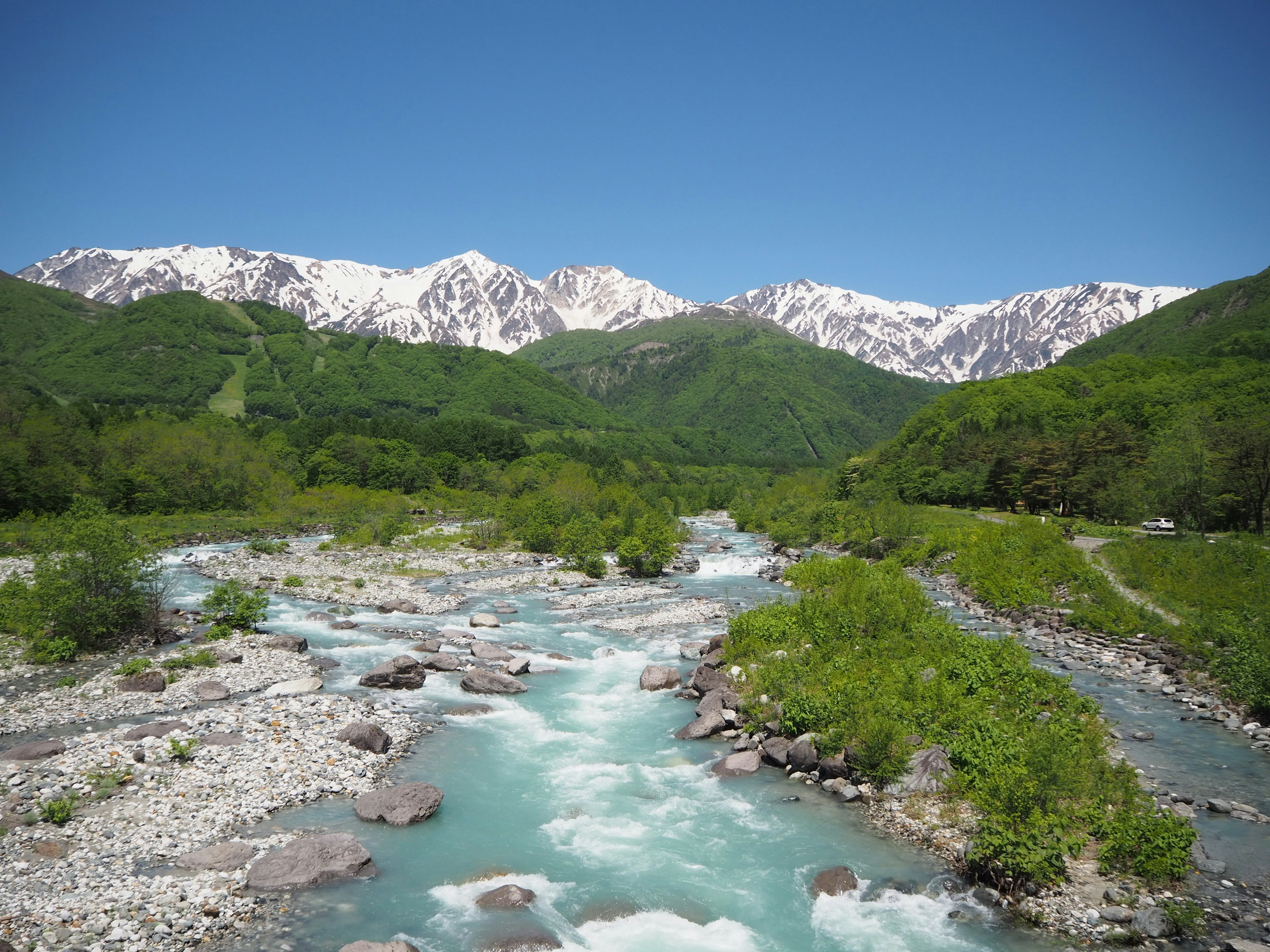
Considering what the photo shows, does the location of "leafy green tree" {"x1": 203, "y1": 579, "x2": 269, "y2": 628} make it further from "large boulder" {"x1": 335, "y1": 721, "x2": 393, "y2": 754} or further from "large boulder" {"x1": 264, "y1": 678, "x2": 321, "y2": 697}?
"large boulder" {"x1": 335, "y1": 721, "x2": 393, "y2": 754}

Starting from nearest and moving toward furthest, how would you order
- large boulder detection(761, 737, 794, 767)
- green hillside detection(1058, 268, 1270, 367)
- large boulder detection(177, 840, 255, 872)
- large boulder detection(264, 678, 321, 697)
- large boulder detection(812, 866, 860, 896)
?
large boulder detection(177, 840, 255, 872), large boulder detection(812, 866, 860, 896), large boulder detection(761, 737, 794, 767), large boulder detection(264, 678, 321, 697), green hillside detection(1058, 268, 1270, 367)

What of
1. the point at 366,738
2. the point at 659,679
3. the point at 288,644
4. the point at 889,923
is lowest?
the point at 889,923

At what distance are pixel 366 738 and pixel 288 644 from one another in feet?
40.8

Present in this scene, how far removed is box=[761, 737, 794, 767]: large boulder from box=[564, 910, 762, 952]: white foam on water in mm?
6724

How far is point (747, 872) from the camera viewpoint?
46.7 feet

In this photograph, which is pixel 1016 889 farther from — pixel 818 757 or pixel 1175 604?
pixel 1175 604

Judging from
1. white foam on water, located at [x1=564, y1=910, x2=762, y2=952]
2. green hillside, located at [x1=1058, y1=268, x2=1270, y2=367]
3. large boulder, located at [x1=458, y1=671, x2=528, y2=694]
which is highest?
green hillside, located at [x1=1058, y1=268, x2=1270, y2=367]

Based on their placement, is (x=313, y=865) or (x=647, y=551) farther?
(x=647, y=551)

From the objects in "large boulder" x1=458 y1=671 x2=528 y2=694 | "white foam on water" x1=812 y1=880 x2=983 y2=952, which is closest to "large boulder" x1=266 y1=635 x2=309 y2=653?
"large boulder" x1=458 y1=671 x2=528 y2=694

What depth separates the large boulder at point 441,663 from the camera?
27750mm

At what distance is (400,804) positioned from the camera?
627 inches

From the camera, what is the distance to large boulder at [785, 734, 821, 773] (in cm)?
1839

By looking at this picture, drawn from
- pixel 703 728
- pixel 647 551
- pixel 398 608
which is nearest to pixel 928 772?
pixel 703 728

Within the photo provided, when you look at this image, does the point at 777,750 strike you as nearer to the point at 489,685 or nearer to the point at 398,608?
the point at 489,685
